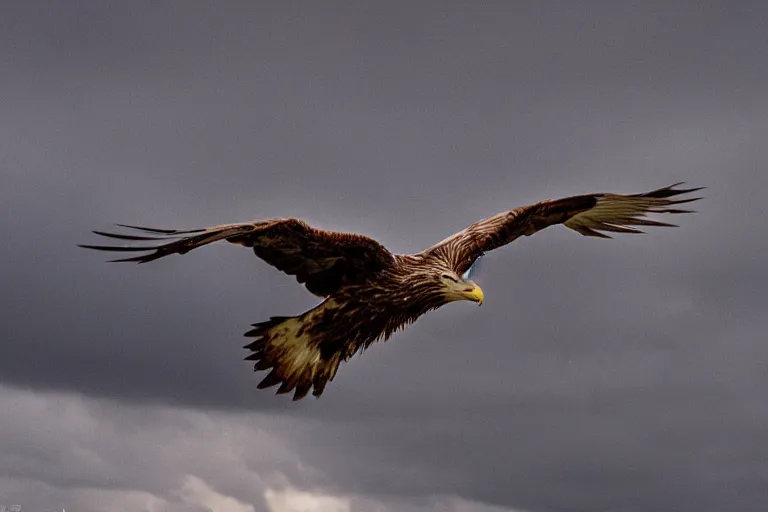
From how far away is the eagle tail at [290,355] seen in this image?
38.5 feet

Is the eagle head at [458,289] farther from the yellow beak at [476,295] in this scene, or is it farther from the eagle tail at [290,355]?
the eagle tail at [290,355]

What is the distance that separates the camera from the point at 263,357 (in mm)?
11812

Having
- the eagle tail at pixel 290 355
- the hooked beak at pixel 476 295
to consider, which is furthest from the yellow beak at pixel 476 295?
the eagle tail at pixel 290 355

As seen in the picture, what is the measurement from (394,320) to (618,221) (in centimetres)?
457

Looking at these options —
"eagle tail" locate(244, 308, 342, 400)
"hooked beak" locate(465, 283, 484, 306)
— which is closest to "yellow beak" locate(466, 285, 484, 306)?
"hooked beak" locate(465, 283, 484, 306)

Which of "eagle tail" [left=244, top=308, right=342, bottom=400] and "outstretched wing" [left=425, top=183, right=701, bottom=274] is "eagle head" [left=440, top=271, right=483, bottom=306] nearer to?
"outstretched wing" [left=425, top=183, right=701, bottom=274]

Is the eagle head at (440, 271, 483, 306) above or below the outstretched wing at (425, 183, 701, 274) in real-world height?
below

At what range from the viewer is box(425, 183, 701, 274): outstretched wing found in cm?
1278

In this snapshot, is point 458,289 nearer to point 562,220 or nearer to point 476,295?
point 476,295

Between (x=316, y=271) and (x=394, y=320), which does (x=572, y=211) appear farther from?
(x=316, y=271)

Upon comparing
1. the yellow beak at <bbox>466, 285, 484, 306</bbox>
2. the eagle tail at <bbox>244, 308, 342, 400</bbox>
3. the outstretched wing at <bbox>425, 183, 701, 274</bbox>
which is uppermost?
the outstretched wing at <bbox>425, 183, 701, 274</bbox>

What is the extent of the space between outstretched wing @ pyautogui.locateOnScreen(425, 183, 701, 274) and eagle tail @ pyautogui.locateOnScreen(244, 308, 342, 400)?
2006 millimetres

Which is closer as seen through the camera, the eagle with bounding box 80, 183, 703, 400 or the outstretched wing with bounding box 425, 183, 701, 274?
the eagle with bounding box 80, 183, 703, 400

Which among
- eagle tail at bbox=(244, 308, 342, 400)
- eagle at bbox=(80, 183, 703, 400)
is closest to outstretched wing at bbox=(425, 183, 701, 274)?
eagle at bbox=(80, 183, 703, 400)
